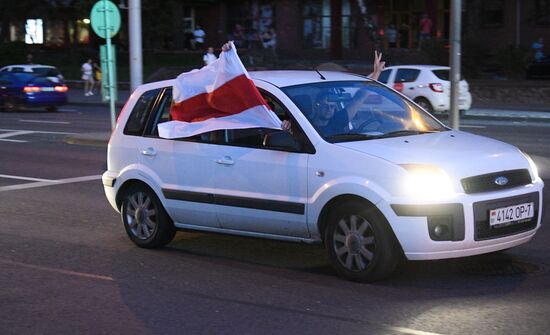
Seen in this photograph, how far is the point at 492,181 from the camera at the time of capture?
657 cm

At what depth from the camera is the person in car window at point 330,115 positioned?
710 cm

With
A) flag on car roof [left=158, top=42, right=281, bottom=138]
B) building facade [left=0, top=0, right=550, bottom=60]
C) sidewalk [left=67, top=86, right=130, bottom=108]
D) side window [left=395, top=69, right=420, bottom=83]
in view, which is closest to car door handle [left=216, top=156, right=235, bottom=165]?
flag on car roof [left=158, top=42, right=281, bottom=138]

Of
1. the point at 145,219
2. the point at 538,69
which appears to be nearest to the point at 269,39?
the point at 538,69

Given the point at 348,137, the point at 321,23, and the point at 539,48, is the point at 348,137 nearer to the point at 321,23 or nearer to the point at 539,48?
the point at 539,48

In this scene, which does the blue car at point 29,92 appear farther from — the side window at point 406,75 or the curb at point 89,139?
the side window at point 406,75

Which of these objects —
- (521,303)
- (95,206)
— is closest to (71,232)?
(95,206)

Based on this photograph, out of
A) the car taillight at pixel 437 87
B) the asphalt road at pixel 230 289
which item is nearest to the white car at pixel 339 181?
the asphalt road at pixel 230 289

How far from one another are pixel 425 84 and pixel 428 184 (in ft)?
57.9

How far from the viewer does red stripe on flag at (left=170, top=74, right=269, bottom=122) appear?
7309 mm

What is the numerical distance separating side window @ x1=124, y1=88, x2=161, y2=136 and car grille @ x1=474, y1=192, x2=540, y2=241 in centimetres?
346

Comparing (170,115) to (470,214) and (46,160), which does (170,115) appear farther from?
(46,160)

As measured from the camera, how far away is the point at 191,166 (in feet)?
25.4

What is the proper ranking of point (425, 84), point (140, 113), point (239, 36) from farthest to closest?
point (239, 36), point (425, 84), point (140, 113)

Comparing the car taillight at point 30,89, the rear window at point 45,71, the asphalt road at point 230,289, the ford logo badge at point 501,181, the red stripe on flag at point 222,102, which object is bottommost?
the asphalt road at point 230,289
